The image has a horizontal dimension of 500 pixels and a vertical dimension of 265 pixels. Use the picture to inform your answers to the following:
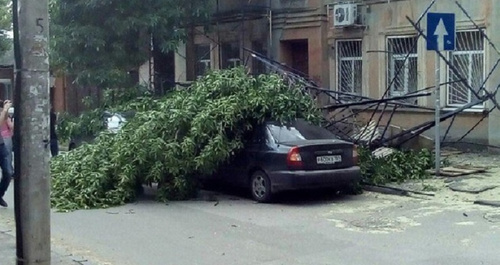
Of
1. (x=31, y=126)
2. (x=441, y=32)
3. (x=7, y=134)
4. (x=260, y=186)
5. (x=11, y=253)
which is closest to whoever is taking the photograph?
(x=31, y=126)

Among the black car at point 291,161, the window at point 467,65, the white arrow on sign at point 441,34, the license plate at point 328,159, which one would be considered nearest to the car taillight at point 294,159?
the black car at point 291,161

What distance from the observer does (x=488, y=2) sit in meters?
17.7

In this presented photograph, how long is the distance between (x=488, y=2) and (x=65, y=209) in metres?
10.4

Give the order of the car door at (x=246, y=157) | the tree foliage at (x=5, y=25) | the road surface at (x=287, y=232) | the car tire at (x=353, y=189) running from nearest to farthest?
the road surface at (x=287, y=232) → the car door at (x=246, y=157) → the car tire at (x=353, y=189) → the tree foliage at (x=5, y=25)

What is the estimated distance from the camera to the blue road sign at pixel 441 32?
47.1 feet

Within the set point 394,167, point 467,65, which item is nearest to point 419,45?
point 467,65

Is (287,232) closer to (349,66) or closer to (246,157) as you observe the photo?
(246,157)

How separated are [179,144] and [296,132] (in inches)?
77.0

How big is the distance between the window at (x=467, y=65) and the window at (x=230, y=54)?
8554 millimetres

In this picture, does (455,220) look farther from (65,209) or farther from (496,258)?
(65,209)

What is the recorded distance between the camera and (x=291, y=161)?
12531mm


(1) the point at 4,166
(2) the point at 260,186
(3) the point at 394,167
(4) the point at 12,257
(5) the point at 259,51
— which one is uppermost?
(5) the point at 259,51

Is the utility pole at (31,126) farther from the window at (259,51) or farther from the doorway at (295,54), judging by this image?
the doorway at (295,54)

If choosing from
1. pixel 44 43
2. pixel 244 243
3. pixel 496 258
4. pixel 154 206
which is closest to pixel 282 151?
pixel 154 206
